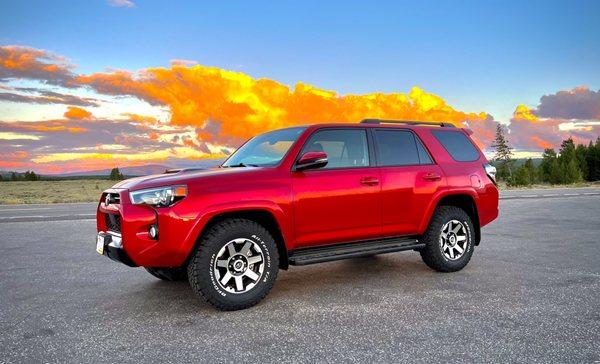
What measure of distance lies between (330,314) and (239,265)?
3.31 ft

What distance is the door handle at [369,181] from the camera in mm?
5764

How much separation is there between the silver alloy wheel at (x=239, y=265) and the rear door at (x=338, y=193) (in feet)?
1.73

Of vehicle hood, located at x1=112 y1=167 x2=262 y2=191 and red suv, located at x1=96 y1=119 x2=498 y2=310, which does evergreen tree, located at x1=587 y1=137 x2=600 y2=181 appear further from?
vehicle hood, located at x1=112 y1=167 x2=262 y2=191

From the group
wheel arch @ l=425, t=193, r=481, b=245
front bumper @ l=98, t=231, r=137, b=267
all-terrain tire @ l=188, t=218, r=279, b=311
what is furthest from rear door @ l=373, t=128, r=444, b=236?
front bumper @ l=98, t=231, r=137, b=267

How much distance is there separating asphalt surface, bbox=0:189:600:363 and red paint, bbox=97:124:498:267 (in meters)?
0.65

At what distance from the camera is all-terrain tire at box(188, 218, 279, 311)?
4.75 meters

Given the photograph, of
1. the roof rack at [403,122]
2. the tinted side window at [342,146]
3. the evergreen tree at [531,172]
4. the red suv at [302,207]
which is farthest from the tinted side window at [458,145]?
the evergreen tree at [531,172]

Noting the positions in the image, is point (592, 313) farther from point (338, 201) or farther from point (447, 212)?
point (338, 201)

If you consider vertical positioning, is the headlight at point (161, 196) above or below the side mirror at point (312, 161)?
below

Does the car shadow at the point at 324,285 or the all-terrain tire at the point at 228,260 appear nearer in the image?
the all-terrain tire at the point at 228,260

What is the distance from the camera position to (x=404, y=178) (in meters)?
6.15

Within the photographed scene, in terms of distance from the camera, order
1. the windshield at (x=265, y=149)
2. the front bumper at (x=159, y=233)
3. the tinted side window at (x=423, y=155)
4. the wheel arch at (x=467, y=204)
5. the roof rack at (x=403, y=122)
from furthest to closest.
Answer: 1. the wheel arch at (x=467, y=204)
2. the tinted side window at (x=423, y=155)
3. the roof rack at (x=403, y=122)
4. the windshield at (x=265, y=149)
5. the front bumper at (x=159, y=233)

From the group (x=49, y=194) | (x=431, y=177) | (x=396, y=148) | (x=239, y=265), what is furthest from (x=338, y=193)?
(x=49, y=194)

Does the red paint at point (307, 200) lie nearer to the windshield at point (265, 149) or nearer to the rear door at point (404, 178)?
the rear door at point (404, 178)
